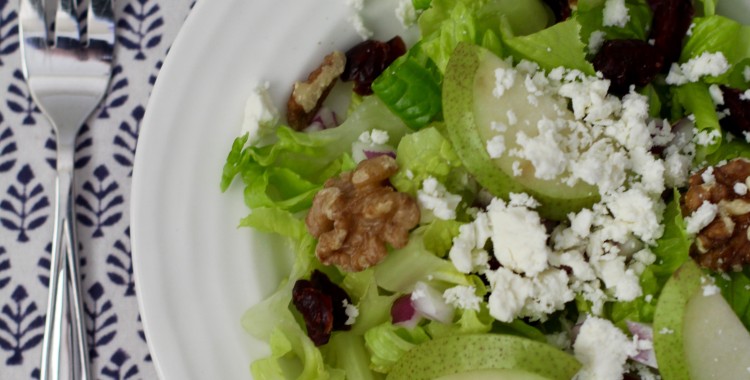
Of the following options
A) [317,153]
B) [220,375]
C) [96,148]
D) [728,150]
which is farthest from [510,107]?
[96,148]

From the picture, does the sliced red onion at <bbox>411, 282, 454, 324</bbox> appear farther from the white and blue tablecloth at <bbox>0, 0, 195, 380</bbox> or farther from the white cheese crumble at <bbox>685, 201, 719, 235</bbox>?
the white and blue tablecloth at <bbox>0, 0, 195, 380</bbox>

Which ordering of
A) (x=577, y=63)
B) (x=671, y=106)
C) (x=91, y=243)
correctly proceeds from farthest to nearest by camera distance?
(x=91, y=243)
(x=671, y=106)
(x=577, y=63)

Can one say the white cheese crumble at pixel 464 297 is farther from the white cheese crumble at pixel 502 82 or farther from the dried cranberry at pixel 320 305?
the white cheese crumble at pixel 502 82

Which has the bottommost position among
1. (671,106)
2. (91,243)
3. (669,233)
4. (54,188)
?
(669,233)

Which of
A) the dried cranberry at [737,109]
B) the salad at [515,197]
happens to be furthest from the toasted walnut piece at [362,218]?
the dried cranberry at [737,109]

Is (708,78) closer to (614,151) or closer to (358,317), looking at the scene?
(614,151)
